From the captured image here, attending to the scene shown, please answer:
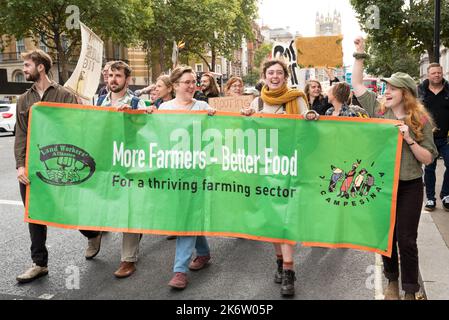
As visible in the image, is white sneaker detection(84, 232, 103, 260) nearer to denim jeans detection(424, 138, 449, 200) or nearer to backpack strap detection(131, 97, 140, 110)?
backpack strap detection(131, 97, 140, 110)

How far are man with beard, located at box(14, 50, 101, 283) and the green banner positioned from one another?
0.36 ft

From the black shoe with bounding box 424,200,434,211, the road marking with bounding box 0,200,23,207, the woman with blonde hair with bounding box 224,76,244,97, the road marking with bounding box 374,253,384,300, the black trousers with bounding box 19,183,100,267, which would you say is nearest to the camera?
the road marking with bounding box 374,253,384,300

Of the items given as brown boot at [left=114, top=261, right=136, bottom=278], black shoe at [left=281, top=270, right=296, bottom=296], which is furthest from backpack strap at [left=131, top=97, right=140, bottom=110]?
black shoe at [left=281, top=270, right=296, bottom=296]

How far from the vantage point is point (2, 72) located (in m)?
40.3

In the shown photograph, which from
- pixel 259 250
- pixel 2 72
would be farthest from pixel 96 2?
pixel 259 250

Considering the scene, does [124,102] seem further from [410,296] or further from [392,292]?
[410,296]

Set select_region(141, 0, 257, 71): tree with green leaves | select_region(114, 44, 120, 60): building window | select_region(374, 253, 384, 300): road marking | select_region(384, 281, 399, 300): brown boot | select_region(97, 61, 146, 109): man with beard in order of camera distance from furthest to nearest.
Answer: select_region(114, 44, 120, 60): building window, select_region(141, 0, 257, 71): tree with green leaves, select_region(97, 61, 146, 109): man with beard, select_region(374, 253, 384, 300): road marking, select_region(384, 281, 399, 300): brown boot

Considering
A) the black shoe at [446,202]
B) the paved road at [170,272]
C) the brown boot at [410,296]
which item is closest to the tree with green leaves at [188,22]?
the black shoe at [446,202]

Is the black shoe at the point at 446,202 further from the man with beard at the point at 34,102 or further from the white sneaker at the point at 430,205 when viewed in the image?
the man with beard at the point at 34,102

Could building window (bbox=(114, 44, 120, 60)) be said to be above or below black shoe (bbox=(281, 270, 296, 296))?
above

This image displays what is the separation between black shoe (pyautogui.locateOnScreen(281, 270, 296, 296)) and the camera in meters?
4.23

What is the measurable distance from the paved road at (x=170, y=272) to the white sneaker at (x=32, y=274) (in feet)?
0.19

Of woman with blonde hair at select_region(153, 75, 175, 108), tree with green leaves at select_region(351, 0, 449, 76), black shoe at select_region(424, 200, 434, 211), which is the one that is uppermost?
tree with green leaves at select_region(351, 0, 449, 76)
